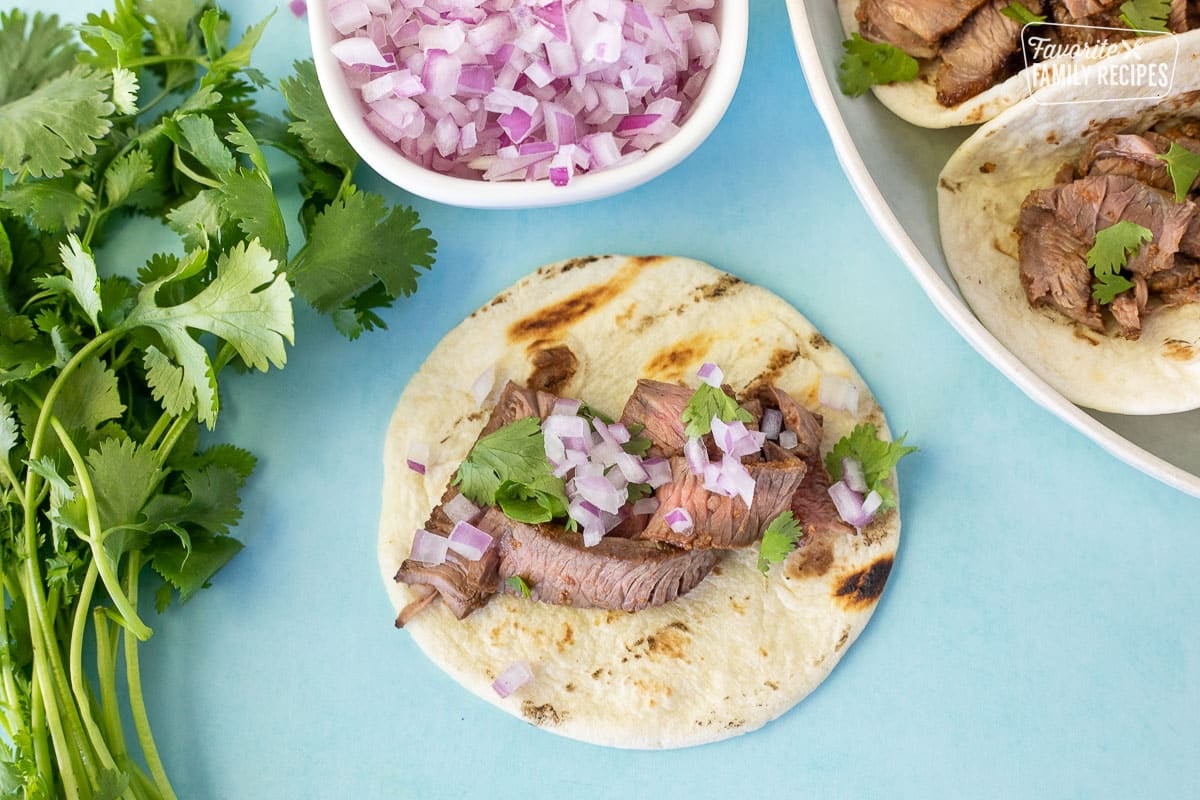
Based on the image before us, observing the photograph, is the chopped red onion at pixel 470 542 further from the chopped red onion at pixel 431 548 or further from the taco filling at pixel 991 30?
the taco filling at pixel 991 30

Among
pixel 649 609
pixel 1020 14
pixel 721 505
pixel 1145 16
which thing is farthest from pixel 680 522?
pixel 1145 16

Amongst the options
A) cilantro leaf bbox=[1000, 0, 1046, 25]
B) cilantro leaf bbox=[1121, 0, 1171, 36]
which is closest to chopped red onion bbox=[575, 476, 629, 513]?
cilantro leaf bbox=[1000, 0, 1046, 25]

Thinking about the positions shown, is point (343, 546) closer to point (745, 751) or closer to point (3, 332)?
point (3, 332)

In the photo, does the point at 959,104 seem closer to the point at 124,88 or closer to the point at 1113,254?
the point at 1113,254

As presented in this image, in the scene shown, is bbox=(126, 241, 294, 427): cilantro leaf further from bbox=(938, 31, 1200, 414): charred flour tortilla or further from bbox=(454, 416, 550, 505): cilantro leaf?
bbox=(938, 31, 1200, 414): charred flour tortilla

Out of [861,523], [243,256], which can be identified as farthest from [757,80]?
[243,256]

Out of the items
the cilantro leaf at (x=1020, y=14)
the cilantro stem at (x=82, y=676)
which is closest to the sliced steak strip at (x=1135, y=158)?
the cilantro leaf at (x=1020, y=14)
